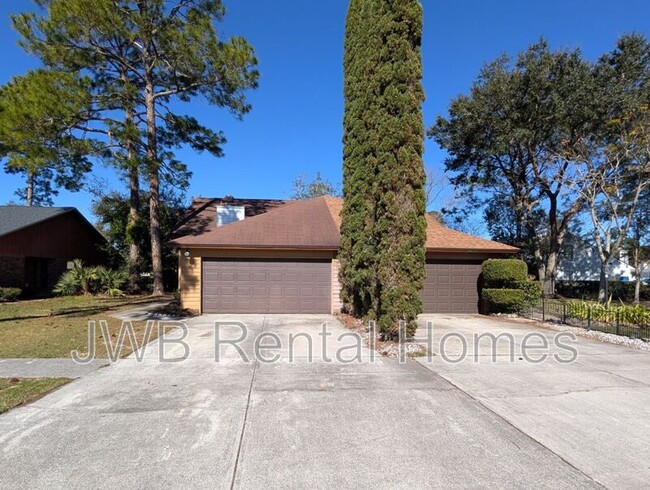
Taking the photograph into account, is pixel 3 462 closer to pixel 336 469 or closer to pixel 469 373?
pixel 336 469

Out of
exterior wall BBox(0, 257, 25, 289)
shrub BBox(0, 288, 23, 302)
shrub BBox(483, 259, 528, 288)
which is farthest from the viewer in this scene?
exterior wall BBox(0, 257, 25, 289)

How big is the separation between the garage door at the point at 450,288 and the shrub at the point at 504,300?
25.5 inches

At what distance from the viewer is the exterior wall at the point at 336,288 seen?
13.6 m

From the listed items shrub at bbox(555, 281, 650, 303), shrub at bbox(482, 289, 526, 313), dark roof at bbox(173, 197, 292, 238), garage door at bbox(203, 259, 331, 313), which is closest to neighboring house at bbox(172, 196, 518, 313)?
garage door at bbox(203, 259, 331, 313)

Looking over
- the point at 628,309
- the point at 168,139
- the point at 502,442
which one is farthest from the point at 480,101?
the point at 502,442

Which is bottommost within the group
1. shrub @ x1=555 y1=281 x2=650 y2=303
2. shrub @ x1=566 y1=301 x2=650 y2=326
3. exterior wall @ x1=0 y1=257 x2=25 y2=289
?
shrub @ x1=555 y1=281 x2=650 y2=303

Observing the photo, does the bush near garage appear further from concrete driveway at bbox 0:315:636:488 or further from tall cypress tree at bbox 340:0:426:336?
concrete driveway at bbox 0:315:636:488

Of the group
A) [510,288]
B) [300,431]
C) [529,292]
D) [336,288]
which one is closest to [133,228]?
[336,288]

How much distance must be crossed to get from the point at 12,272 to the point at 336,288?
56.3ft

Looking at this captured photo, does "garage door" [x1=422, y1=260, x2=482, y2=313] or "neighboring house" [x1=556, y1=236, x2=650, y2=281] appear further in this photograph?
"neighboring house" [x1=556, y1=236, x2=650, y2=281]

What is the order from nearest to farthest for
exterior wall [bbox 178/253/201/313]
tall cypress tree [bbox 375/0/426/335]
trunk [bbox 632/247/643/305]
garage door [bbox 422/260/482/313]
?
tall cypress tree [bbox 375/0/426/335], exterior wall [bbox 178/253/201/313], garage door [bbox 422/260/482/313], trunk [bbox 632/247/643/305]

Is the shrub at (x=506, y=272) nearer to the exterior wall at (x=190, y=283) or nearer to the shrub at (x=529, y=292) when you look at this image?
the shrub at (x=529, y=292)

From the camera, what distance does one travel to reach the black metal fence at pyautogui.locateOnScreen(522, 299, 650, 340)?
9.66 metres

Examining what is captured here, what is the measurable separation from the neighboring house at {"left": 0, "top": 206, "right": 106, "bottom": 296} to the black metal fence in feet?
75.0
